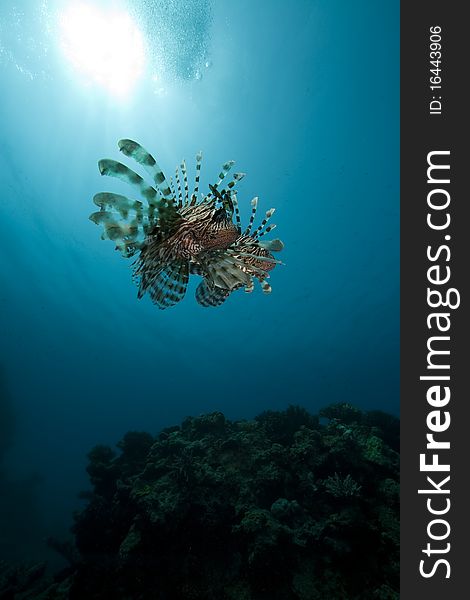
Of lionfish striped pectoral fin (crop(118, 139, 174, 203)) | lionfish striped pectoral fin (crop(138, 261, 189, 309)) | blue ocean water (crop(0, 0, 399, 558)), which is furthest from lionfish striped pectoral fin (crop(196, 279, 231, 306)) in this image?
blue ocean water (crop(0, 0, 399, 558))

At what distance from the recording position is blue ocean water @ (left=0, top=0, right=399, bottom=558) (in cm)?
2239

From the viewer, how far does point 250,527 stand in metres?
5.76

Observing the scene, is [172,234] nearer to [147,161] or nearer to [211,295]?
[147,161]

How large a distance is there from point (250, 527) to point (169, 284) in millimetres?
4761

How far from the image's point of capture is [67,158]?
2881 centimetres

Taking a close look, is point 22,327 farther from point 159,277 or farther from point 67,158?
point 159,277

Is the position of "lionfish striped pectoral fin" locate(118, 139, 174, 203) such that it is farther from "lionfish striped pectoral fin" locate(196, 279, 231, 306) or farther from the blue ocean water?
the blue ocean water

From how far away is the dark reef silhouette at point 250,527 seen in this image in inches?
A: 216

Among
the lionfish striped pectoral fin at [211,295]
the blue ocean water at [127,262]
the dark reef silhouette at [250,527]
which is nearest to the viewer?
the lionfish striped pectoral fin at [211,295]

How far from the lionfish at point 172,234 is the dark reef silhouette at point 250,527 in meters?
4.93

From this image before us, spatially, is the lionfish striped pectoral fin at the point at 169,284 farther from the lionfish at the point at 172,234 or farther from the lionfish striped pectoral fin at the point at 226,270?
the lionfish striped pectoral fin at the point at 226,270

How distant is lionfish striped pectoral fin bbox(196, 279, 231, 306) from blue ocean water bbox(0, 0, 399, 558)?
69.5ft

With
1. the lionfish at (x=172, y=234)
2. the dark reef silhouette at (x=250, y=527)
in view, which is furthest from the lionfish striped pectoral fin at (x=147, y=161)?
the dark reef silhouette at (x=250, y=527)

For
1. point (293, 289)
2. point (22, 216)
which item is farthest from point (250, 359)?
point (22, 216)
